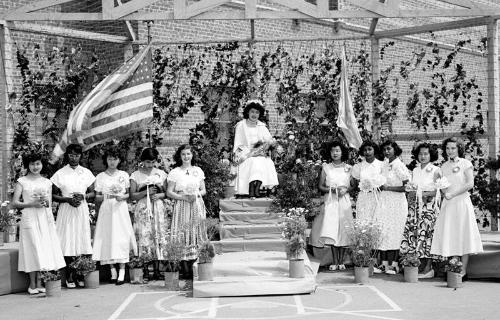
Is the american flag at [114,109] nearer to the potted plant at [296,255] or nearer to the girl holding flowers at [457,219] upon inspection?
the potted plant at [296,255]

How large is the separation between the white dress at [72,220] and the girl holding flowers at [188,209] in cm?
114

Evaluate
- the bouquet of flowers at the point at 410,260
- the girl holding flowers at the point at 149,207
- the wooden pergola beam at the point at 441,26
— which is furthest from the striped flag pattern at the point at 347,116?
the girl holding flowers at the point at 149,207

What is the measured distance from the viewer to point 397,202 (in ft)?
31.6

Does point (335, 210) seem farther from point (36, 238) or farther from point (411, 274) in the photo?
point (36, 238)

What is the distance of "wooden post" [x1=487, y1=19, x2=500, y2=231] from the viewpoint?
1044 cm

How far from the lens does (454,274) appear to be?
8500 millimetres

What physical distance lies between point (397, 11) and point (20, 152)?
608 centimetres

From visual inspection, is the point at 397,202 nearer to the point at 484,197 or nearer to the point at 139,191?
the point at 484,197

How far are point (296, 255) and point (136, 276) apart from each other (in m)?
2.17

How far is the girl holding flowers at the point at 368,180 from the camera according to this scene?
9547 mm

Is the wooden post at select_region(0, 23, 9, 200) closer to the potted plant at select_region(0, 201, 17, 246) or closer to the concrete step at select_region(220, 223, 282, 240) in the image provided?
the potted plant at select_region(0, 201, 17, 246)

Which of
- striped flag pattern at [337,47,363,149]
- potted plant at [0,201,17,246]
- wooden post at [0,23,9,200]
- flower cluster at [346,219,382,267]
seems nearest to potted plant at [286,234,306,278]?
flower cluster at [346,219,382,267]

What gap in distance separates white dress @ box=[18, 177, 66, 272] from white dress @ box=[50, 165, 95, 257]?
28 centimetres

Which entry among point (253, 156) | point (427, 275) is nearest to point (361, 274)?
point (427, 275)
